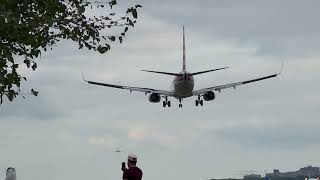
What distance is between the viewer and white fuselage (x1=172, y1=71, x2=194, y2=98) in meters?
84.4

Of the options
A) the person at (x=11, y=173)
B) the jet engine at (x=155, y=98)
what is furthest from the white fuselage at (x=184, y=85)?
the person at (x=11, y=173)

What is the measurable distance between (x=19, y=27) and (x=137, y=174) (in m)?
4.09

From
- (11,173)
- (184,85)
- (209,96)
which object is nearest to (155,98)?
(184,85)

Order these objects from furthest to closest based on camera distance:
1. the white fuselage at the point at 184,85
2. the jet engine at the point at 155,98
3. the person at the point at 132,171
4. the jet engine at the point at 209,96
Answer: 1. the jet engine at the point at 209,96
2. the jet engine at the point at 155,98
3. the white fuselage at the point at 184,85
4. the person at the point at 132,171

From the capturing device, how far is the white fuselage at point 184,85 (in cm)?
8438

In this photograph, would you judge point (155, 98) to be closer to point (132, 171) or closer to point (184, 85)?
point (184, 85)

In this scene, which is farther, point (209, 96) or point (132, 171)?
point (209, 96)

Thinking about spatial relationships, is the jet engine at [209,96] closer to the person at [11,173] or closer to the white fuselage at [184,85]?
the white fuselage at [184,85]

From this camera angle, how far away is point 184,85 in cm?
8425

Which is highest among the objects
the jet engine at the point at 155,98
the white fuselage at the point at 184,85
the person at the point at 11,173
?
the white fuselage at the point at 184,85

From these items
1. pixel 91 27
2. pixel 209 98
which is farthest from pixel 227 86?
pixel 91 27

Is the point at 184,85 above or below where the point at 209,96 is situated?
above

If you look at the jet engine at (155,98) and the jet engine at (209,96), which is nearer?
the jet engine at (155,98)

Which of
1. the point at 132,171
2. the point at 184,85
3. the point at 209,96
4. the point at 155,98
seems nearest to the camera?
the point at 132,171
